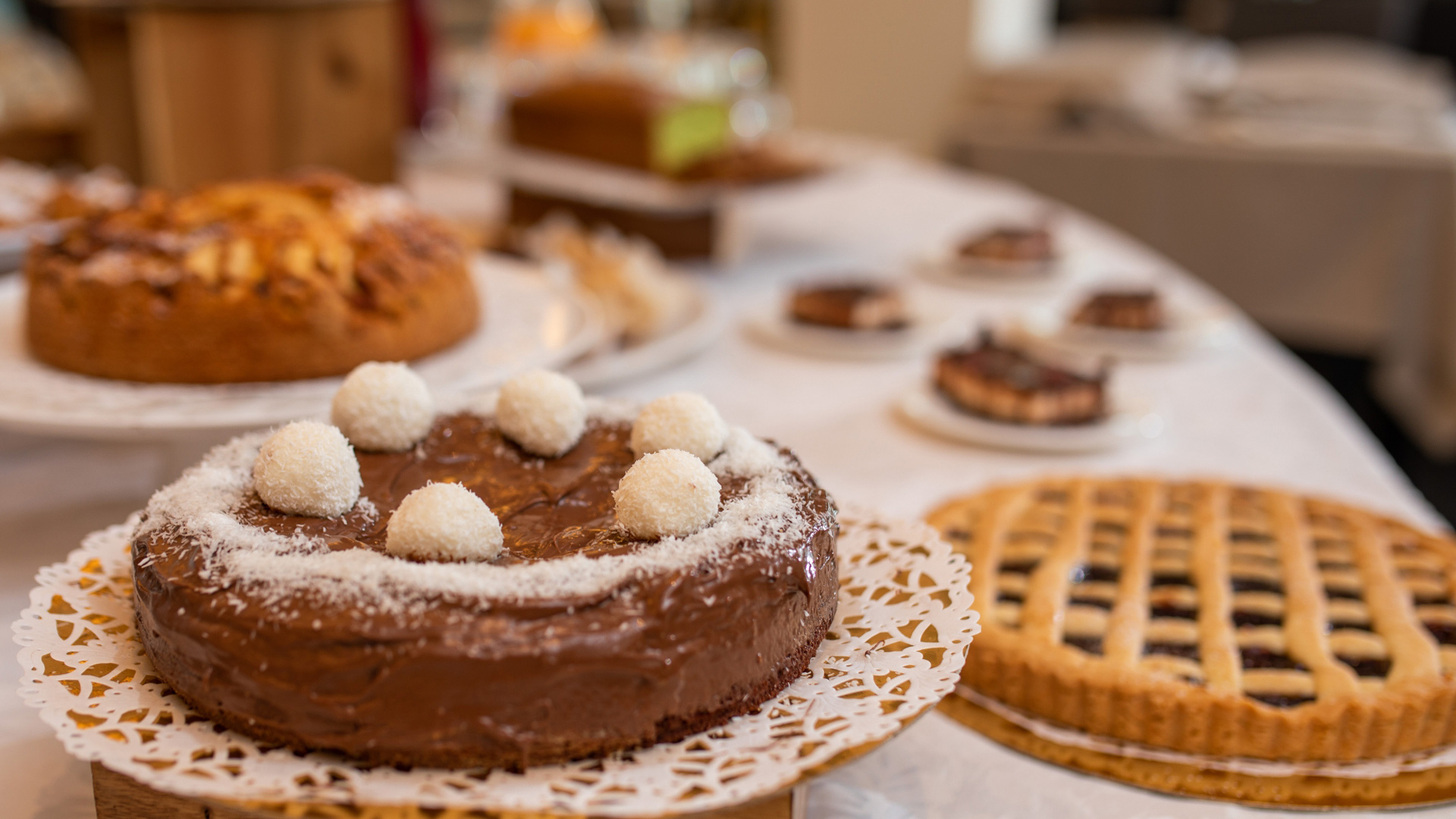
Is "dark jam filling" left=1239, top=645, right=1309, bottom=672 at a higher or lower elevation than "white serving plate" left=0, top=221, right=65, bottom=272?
lower

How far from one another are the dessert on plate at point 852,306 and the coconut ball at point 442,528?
1.26m

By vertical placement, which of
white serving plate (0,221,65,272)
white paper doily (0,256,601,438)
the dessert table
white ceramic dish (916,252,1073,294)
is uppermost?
white serving plate (0,221,65,272)

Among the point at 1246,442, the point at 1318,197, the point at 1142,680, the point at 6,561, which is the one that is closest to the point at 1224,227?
the point at 1318,197

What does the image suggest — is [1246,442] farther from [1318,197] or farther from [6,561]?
[1318,197]

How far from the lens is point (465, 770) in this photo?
0.72 metres

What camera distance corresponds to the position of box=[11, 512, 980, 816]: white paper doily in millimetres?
668

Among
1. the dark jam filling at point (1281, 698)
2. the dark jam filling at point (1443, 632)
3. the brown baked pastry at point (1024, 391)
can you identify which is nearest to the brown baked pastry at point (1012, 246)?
the brown baked pastry at point (1024, 391)

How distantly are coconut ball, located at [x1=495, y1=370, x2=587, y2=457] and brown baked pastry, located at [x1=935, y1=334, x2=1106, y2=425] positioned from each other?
0.77 metres

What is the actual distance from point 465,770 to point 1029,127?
15.3ft

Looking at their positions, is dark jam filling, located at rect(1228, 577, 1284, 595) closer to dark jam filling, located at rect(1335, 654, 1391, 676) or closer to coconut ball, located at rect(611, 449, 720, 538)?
dark jam filling, located at rect(1335, 654, 1391, 676)

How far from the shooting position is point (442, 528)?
762 millimetres

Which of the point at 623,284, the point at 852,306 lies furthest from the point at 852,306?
the point at 623,284

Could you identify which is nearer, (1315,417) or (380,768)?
(380,768)

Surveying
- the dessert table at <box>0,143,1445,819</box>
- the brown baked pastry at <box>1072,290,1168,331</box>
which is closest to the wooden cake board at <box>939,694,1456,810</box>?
the dessert table at <box>0,143,1445,819</box>
